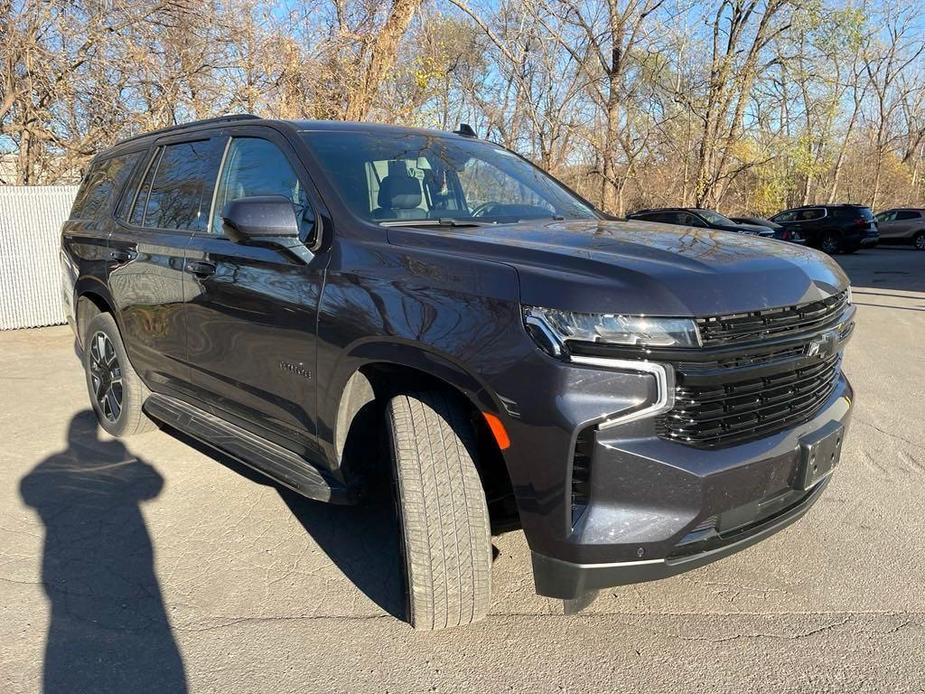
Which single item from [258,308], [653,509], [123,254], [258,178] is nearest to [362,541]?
[258,308]

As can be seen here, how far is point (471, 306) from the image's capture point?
228 centimetres

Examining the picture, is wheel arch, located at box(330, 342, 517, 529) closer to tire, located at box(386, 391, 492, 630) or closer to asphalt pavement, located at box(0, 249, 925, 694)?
tire, located at box(386, 391, 492, 630)

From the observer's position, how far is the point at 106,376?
474 centimetres

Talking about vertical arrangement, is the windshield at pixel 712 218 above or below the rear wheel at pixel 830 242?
above

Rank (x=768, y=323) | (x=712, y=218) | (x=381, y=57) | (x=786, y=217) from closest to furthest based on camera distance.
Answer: (x=768, y=323) < (x=381, y=57) < (x=712, y=218) < (x=786, y=217)

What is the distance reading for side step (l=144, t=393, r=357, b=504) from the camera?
2.88m

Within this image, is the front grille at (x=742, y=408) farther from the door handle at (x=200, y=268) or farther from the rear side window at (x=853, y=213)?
the rear side window at (x=853, y=213)

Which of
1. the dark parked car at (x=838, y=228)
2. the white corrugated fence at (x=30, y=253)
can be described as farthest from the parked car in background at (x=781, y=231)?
the white corrugated fence at (x=30, y=253)

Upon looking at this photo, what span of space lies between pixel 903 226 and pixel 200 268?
30.4 metres

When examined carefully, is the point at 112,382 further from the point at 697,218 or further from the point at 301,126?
the point at 697,218

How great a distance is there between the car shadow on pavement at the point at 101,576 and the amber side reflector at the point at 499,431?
1.34 meters

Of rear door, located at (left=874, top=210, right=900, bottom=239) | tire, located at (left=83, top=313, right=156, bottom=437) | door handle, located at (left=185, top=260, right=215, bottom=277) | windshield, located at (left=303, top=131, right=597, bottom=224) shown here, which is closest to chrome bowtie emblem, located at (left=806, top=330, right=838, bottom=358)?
windshield, located at (left=303, top=131, right=597, bottom=224)

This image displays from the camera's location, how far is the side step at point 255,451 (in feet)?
9.46

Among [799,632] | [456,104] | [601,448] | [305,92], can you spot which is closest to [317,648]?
[601,448]
